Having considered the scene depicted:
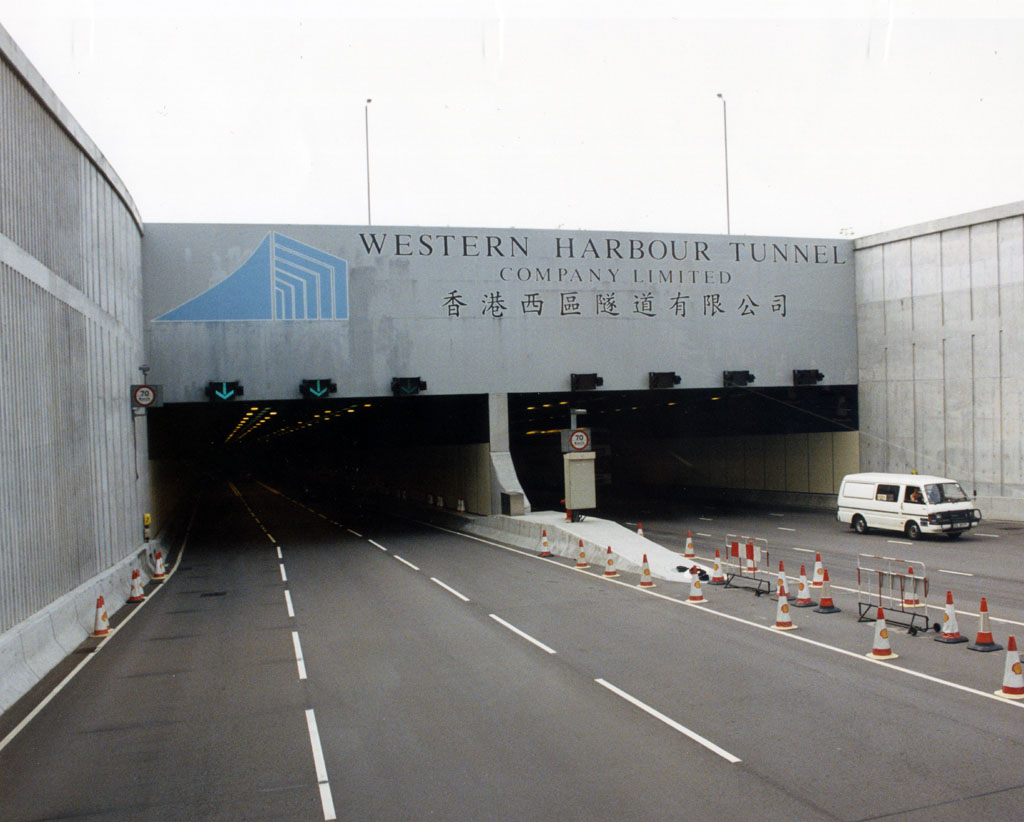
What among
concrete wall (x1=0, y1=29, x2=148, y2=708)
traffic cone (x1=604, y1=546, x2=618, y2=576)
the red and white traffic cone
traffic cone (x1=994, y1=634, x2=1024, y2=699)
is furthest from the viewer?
the red and white traffic cone

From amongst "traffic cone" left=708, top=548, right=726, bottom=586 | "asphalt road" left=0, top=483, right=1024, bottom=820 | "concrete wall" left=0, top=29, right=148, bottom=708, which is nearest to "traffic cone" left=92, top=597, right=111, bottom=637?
"asphalt road" left=0, top=483, right=1024, bottom=820

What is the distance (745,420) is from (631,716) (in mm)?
35159

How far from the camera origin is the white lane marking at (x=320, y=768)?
7532mm

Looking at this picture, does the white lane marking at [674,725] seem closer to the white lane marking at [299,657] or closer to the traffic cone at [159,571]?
the white lane marking at [299,657]

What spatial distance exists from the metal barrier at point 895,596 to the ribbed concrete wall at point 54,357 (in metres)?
13.0

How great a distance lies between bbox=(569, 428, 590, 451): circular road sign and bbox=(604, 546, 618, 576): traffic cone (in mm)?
5845

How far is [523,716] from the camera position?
32.8 ft

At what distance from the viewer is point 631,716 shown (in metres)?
9.85

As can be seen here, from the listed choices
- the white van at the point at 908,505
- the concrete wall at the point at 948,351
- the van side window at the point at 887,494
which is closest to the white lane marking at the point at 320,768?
the white van at the point at 908,505

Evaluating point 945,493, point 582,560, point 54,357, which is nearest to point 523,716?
point 54,357

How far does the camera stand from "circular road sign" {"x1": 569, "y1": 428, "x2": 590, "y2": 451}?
28266 millimetres

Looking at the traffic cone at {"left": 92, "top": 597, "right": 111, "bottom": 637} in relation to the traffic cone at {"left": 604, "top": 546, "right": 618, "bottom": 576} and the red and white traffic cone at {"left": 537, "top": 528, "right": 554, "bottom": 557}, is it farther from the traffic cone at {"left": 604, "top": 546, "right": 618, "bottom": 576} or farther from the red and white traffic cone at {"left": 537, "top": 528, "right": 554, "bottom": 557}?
the red and white traffic cone at {"left": 537, "top": 528, "right": 554, "bottom": 557}

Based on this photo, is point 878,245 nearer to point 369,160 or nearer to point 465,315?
→ point 465,315

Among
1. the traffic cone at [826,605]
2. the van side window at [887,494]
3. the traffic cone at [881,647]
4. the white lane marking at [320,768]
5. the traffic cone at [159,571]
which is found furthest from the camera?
the van side window at [887,494]
